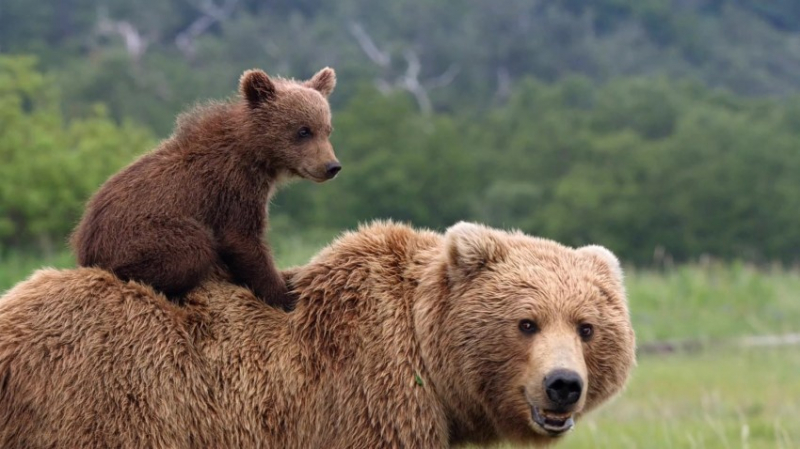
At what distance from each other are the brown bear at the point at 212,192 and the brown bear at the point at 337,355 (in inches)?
5.3

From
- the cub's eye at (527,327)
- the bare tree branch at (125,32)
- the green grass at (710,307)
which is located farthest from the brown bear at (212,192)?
the bare tree branch at (125,32)

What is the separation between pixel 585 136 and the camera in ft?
252

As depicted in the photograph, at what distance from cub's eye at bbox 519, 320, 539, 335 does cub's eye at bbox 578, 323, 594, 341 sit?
205 mm

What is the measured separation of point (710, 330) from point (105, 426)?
16590mm

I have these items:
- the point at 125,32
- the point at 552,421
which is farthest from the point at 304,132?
the point at 125,32

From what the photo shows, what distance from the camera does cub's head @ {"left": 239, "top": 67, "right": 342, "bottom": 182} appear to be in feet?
22.7

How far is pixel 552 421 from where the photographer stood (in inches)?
231

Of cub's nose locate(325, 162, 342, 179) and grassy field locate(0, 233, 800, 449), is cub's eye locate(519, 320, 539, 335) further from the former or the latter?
cub's nose locate(325, 162, 342, 179)

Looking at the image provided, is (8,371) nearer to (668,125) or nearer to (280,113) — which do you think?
(280,113)

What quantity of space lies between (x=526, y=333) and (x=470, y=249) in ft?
1.62

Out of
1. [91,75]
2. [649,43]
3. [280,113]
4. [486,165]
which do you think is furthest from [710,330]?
[649,43]

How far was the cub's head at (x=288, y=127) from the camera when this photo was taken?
6.93m

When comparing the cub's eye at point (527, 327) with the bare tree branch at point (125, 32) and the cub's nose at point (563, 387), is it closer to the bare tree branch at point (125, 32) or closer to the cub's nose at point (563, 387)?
the cub's nose at point (563, 387)

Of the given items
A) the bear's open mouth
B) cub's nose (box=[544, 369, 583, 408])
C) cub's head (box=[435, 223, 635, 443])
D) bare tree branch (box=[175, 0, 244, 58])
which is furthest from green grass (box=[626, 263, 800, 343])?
bare tree branch (box=[175, 0, 244, 58])
